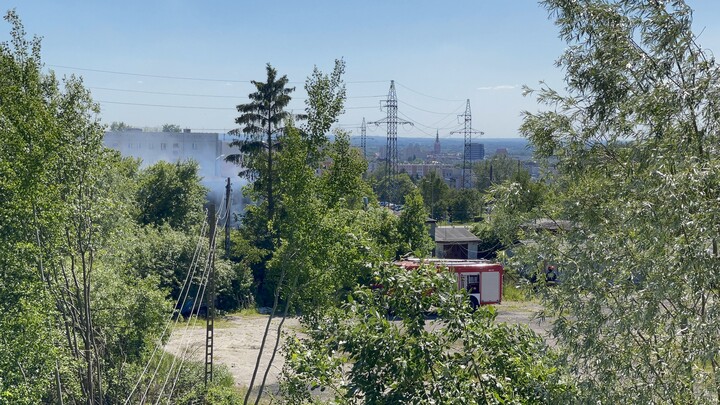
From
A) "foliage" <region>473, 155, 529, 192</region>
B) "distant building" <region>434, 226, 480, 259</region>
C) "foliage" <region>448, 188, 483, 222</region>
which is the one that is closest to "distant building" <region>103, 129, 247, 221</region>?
"foliage" <region>473, 155, 529, 192</region>

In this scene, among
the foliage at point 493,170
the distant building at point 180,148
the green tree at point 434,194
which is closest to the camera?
the green tree at point 434,194

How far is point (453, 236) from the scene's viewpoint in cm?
3856

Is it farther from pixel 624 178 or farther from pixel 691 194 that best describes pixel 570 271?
pixel 691 194

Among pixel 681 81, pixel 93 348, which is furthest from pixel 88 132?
pixel 681 81

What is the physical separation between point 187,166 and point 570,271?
30951 mm

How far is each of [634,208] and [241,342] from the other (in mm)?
20233

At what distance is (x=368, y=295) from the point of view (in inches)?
245

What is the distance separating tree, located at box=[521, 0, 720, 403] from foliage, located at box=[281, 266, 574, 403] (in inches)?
16.5

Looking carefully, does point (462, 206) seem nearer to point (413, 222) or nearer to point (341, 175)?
point (413, 222)

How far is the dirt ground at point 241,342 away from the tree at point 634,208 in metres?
11.9

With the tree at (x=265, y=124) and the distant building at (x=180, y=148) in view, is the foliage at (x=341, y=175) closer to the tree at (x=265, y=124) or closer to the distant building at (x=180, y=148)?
the tree at (x=265, y=124)

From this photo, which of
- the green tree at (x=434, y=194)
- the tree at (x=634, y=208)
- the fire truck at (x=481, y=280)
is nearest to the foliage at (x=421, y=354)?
the tree at (x=634, y=208)

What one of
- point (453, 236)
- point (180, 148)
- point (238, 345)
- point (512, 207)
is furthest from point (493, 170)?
point (512, 207)

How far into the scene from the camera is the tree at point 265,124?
32.6 m
